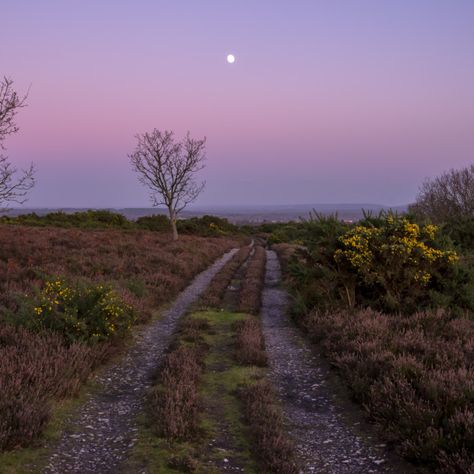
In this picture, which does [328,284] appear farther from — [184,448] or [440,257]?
[184,448]

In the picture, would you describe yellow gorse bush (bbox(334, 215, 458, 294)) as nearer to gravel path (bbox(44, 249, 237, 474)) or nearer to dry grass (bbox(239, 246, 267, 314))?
dry grass (bbox(239, 246, 267, 314))

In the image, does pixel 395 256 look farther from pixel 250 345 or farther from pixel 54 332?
pixel 54 332

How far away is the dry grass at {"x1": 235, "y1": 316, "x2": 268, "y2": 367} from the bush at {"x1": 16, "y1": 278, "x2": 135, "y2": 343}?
8.45 feet

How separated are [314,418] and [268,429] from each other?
3.65ft

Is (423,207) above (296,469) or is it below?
above

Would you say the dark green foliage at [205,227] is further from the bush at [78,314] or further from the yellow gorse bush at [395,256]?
the bush at [78,314]

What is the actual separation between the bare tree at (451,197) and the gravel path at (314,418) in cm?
4288

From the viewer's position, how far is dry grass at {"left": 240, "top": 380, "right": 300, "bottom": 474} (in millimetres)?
4762

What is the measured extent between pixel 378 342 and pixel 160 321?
20.9 ft

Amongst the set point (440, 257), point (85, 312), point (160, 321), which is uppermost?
point (440, 257)

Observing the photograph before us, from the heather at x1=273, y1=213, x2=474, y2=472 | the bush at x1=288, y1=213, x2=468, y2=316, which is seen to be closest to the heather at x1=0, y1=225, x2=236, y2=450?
the heather at x1=273, y1=213, x2=474, y2=472

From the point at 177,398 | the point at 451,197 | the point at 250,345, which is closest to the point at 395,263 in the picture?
the point at 250,345

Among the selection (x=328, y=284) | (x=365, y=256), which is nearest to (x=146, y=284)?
(x=328, y=284)

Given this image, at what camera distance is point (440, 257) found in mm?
12391
